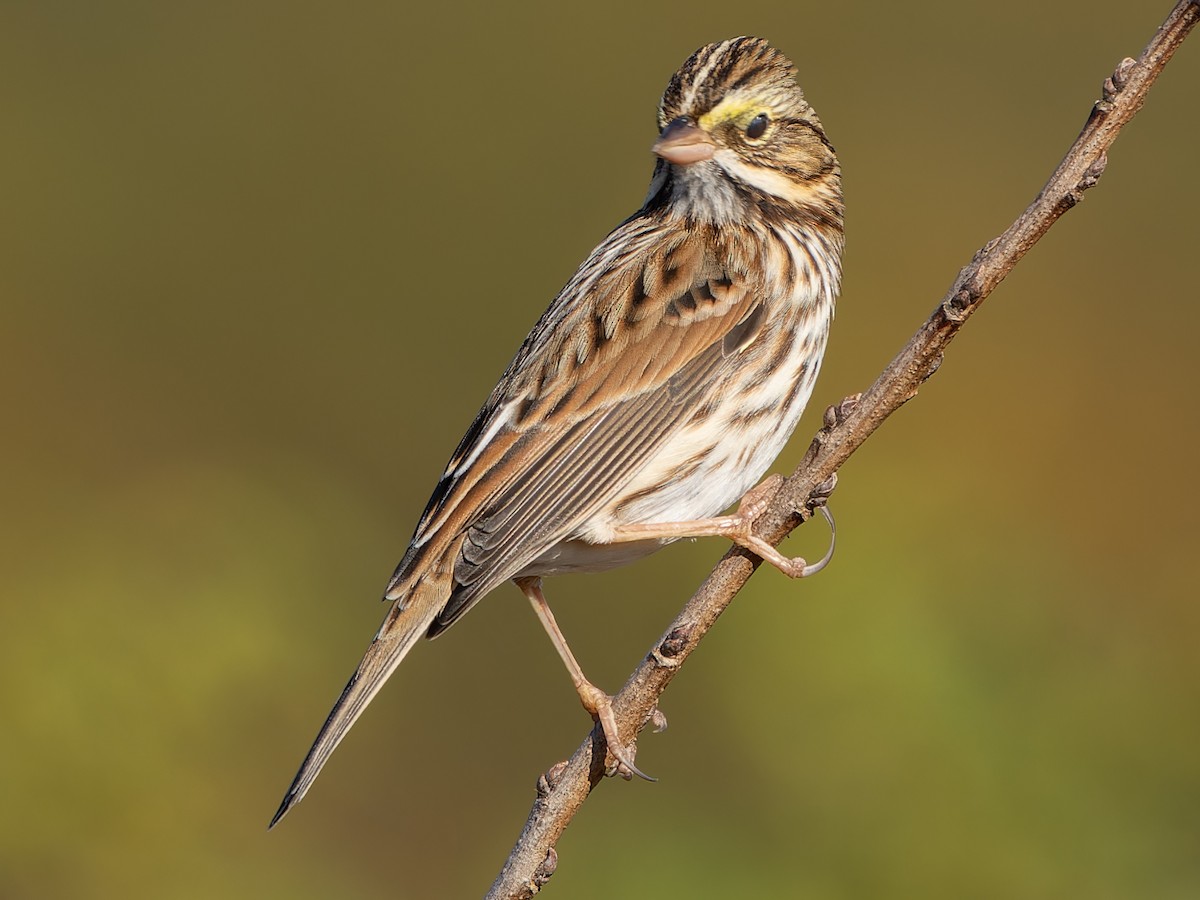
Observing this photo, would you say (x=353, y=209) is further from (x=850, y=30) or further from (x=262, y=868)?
(x=262, y=868)

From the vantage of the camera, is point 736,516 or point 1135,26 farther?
point 1135,26

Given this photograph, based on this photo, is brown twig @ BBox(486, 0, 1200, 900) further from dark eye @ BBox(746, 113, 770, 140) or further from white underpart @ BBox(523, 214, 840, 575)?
dark eye @ BBox(746, 113, 770, 140)

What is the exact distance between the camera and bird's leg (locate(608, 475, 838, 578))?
3.98 metres

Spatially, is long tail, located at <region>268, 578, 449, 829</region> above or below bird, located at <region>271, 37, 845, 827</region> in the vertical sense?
below

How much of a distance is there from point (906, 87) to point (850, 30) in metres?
0.86

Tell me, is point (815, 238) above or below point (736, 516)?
above

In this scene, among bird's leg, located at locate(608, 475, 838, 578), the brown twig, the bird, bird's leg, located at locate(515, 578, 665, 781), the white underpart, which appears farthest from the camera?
the white underpart

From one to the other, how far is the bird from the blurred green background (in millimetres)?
1146

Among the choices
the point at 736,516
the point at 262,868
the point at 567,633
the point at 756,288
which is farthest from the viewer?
the point at 567,633

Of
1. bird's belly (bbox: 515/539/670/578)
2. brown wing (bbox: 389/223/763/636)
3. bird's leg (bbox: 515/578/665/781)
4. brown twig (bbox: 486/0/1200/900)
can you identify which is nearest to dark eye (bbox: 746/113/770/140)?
brown wing (bbox: 389/223/763/636)

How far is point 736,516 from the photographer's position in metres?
4.36

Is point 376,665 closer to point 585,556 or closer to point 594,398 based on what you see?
point 585,556

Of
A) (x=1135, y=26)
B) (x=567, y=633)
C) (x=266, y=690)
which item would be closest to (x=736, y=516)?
(x=266, y=690)

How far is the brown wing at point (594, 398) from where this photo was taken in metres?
4.55
